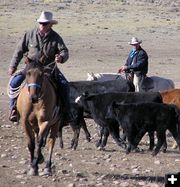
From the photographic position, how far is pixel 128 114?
14.3m

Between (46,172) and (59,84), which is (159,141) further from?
(46,172)

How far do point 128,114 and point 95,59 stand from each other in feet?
59.0

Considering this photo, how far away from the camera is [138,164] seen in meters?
13.3

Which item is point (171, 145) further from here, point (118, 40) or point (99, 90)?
point (118, 40)

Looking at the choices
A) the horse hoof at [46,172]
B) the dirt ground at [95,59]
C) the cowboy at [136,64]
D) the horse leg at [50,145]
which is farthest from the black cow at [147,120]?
the cowboy at [136,64]

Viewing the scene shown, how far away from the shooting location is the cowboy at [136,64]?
59.4ft

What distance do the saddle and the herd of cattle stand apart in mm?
1570

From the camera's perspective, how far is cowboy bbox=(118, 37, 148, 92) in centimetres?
1811

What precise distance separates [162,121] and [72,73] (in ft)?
45.9

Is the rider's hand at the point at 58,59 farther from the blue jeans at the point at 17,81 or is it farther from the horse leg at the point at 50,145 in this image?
the horse leg at the point at 50,145

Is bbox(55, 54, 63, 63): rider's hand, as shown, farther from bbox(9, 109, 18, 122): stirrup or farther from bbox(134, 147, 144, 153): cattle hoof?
bbox(134, 147, 144, 153): cattle hoof

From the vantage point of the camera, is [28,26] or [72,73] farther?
[28,26]

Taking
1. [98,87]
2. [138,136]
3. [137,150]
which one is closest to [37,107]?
[138,136]

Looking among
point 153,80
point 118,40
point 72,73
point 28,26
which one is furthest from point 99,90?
point 28,26
